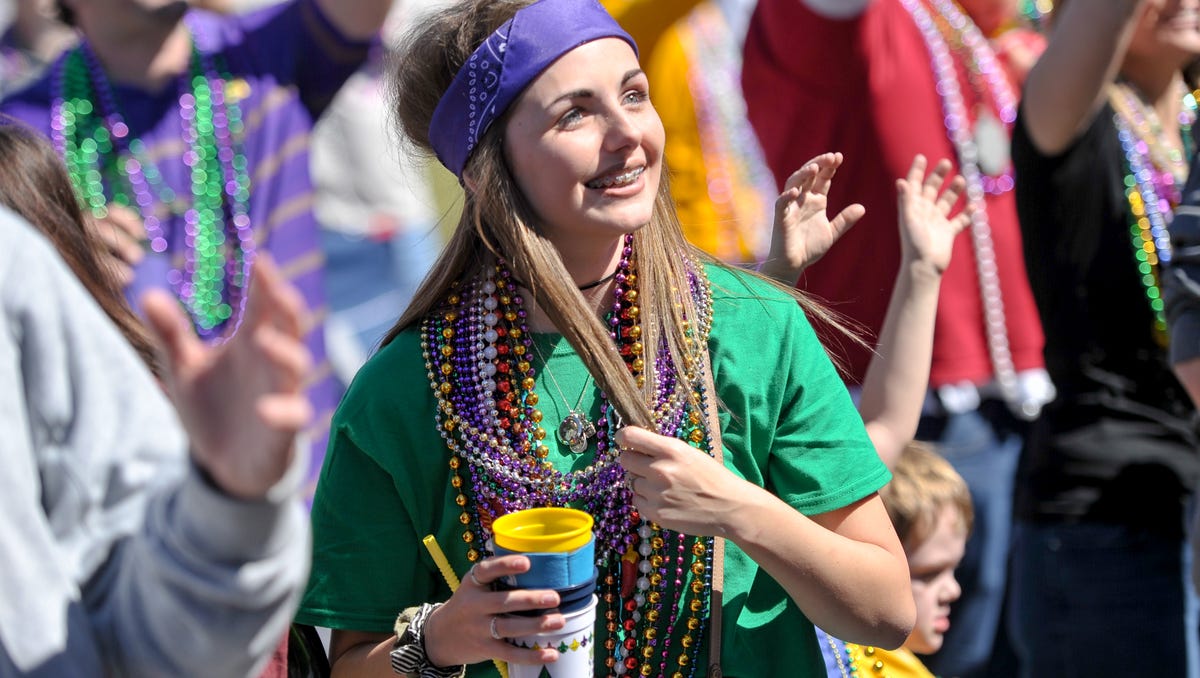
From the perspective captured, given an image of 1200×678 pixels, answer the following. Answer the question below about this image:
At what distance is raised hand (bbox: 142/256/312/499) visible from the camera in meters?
1.30

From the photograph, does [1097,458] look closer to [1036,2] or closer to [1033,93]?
[1033,93]

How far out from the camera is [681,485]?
6.64 feet

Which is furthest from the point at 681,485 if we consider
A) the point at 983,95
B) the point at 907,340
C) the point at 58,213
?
the point at 983,95

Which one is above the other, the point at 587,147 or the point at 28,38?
the point at 587,147

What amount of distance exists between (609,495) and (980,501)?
2.09m

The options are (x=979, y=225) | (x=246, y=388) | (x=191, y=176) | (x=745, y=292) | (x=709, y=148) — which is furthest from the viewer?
(x=709, y=148)

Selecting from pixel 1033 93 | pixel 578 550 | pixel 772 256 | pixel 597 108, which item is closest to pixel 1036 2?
pixel 1033 93

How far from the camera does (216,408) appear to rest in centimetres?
133

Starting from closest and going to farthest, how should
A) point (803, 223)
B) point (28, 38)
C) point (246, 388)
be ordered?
point (246, 388)
point (803, 223)
point (28, 38)

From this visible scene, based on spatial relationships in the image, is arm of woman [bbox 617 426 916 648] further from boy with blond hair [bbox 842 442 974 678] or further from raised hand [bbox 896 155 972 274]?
boy with blond hair [bbox 842 442 974 678]

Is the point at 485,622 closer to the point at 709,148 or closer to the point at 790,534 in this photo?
the point at 790,534

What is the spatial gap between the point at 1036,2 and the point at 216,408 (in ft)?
13.1

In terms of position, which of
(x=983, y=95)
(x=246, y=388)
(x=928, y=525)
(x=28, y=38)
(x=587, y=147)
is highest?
Answer: (x=246, y=388)

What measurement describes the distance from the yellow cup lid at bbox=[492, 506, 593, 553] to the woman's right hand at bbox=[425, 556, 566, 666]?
0.10ft
